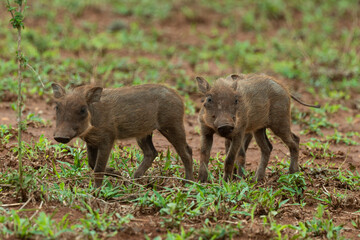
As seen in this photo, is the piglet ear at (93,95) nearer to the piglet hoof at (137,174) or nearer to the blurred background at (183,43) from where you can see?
the piglet hoof at (137,174)

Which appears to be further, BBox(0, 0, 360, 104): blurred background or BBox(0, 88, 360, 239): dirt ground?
BBox(0, 0, 360, 104): blurred background

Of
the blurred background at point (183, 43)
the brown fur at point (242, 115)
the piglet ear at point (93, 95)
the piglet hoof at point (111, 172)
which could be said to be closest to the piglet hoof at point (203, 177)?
the brown fur at point (242, 115)

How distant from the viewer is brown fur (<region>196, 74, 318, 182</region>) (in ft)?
19.3

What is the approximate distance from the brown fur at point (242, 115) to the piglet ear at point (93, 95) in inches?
46.8

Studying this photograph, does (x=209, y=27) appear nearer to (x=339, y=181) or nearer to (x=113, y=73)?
(x=113, y=73)

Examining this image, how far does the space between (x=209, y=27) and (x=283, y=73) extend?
3905 mm

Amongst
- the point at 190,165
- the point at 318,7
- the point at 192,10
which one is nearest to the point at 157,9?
the point at 192,10

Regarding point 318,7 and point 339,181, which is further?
point 318,7

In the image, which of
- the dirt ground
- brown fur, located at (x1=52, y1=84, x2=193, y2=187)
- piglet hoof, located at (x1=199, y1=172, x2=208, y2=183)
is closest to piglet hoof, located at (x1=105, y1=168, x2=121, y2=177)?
brown fur, located at (x1=52, y1=84, x2=193, y2=187)

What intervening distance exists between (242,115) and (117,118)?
1425mm

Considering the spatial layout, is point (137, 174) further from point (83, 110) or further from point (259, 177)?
point (259, 177)

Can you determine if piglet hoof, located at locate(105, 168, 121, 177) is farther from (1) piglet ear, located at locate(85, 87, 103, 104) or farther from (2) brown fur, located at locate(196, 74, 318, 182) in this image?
(2) brown fur, located at locate(196, 74, 318, 182)

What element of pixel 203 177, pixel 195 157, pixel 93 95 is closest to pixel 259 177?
pixel 203 177

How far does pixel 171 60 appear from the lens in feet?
39.5
